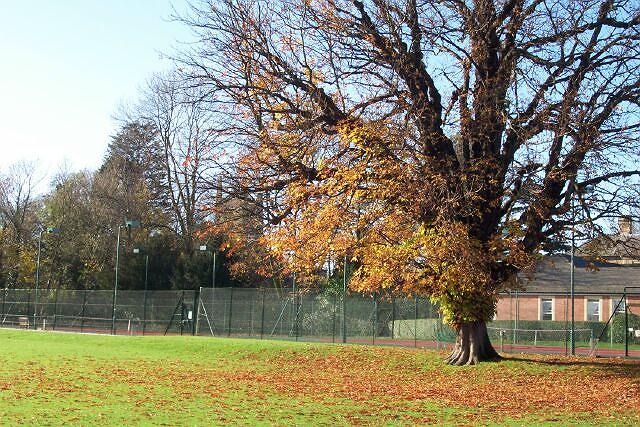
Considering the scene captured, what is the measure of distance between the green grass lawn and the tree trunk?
688 mm

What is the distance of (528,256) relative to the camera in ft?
75.7

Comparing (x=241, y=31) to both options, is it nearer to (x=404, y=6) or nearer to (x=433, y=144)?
(x=404, y=6)

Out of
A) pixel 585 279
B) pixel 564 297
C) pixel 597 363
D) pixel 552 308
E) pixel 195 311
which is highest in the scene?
pixel 585 279

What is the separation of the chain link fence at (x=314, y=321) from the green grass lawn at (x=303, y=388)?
657cm

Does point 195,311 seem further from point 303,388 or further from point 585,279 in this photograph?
point 303,388

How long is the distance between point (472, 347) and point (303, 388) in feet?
23.1

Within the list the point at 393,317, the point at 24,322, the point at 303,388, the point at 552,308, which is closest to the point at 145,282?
the point at 24,322

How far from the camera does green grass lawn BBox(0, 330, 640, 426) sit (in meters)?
15.0

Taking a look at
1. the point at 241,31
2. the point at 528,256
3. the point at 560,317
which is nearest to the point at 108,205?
the point at 560,317

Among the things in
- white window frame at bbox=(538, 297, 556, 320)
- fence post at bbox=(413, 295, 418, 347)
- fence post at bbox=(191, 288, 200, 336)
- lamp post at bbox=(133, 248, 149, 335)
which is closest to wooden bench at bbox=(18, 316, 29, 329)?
lamp post at bbox=(133, 248, 149, 335)

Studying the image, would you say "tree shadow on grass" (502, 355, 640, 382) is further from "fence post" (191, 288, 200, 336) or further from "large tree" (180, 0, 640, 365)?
"fence post" (191, 288, 200, 336)

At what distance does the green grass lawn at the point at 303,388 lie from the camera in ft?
49.3

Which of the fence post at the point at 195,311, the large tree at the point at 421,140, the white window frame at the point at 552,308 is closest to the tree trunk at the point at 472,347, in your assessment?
the large tree at the point at 421,140

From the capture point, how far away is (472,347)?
2539 centimetres
